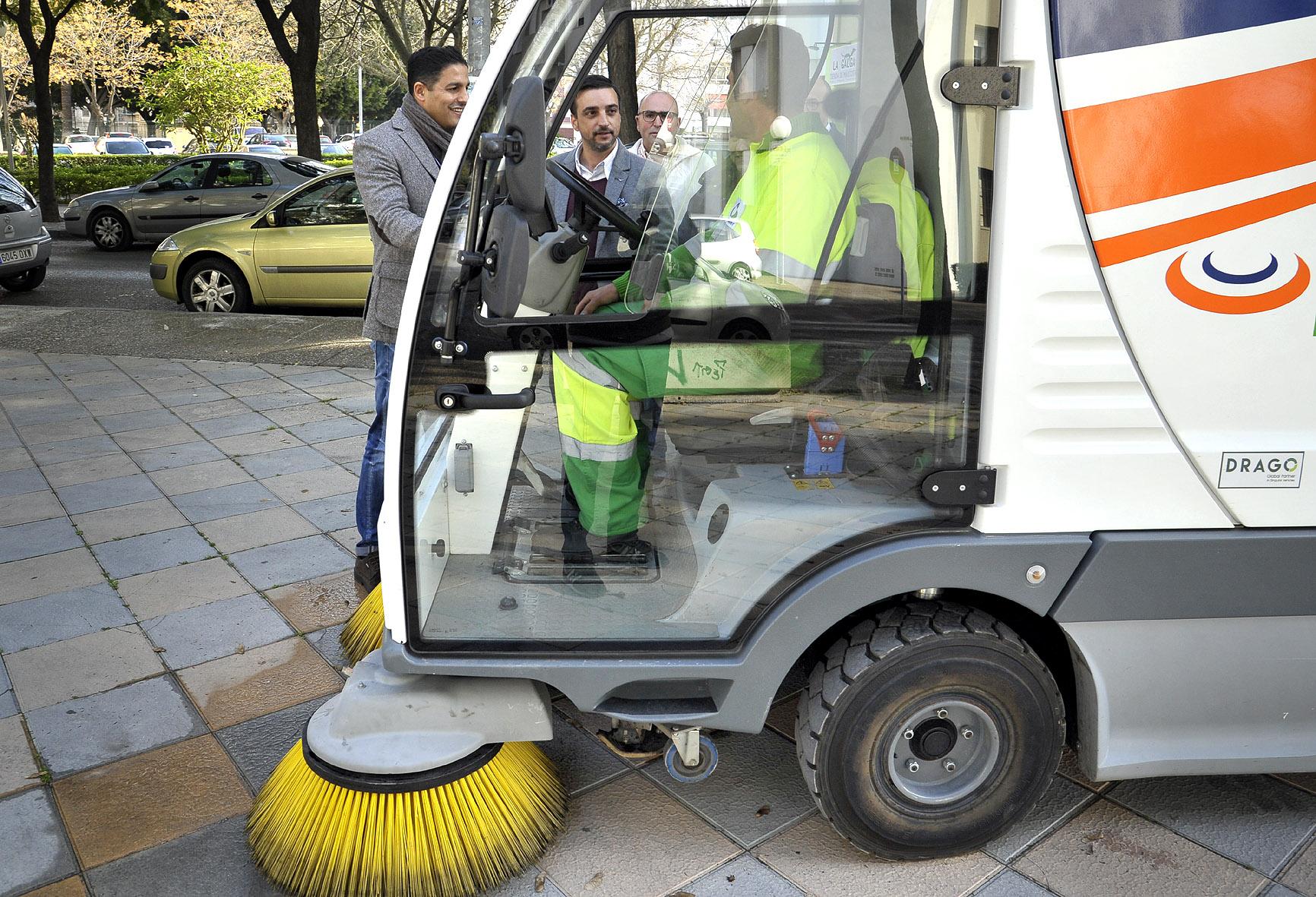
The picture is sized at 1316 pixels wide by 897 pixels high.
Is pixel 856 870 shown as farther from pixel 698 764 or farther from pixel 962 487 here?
pixel 962 487

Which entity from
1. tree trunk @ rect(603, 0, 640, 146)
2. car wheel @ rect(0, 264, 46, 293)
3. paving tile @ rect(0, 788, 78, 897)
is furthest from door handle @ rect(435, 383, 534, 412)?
car wheel @ rect(0, 264, 46, 293)

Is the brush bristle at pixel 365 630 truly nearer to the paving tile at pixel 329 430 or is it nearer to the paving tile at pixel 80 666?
the paving tile at pixel 80 666

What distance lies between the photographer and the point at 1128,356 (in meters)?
2.22

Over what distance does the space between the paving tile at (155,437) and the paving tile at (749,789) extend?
437 centimetres

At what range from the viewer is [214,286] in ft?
34.8

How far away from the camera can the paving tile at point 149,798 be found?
9.23 ft

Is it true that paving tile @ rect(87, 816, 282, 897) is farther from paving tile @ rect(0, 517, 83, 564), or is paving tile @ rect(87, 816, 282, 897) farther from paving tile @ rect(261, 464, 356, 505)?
paving tile @ rect(261, 464, 356, 505)

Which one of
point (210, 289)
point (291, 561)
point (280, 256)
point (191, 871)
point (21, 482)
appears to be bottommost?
point (191, 871)

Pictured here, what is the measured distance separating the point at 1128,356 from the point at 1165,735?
95cm

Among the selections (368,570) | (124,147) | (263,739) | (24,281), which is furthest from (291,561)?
(124,147)

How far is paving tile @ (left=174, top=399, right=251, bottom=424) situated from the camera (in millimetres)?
6891

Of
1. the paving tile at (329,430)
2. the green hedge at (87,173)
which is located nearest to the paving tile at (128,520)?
the paving tile at (329,430)

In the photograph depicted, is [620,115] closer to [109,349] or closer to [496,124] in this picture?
[496,124]

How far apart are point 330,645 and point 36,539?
191 cm
